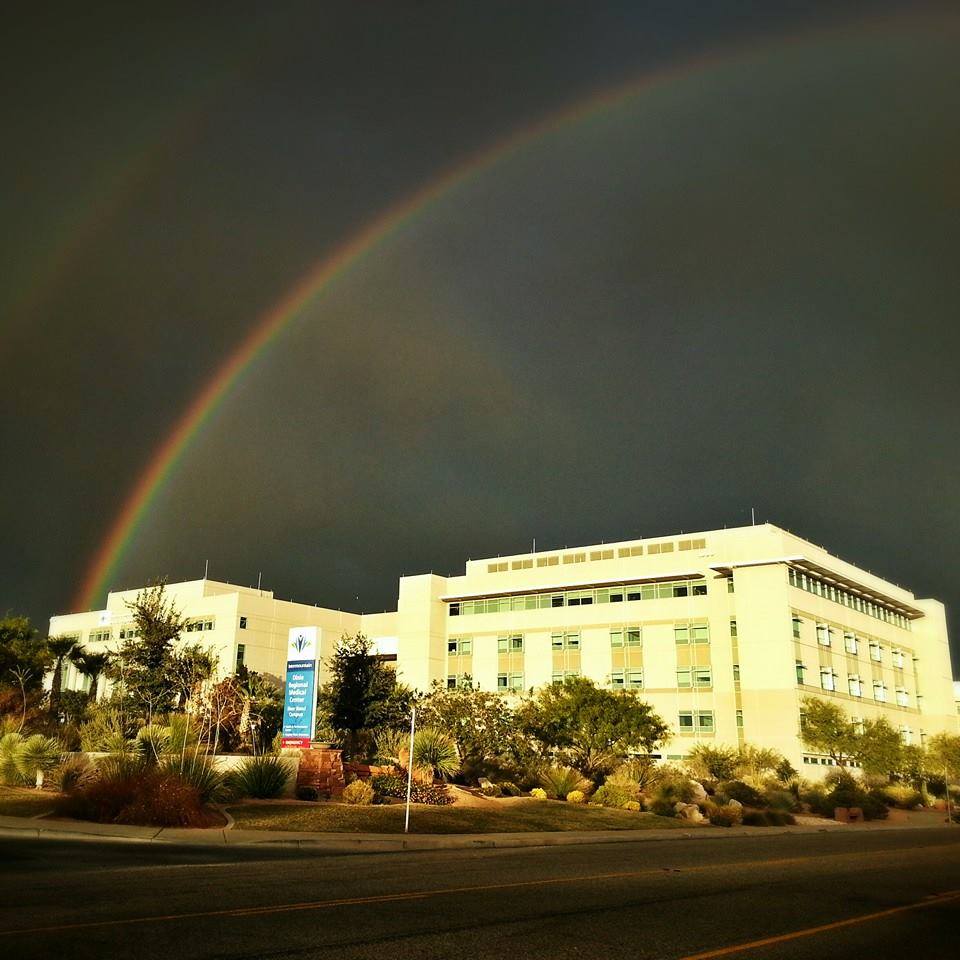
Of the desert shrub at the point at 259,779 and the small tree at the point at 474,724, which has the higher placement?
the small tree at the point at 474,724

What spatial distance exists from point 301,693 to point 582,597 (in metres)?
49.0

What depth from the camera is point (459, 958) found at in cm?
900

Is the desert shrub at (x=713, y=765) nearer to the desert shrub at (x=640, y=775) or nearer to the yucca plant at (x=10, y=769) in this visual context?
the desert shrub at (x=640, y=775)

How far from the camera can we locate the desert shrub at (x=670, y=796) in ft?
125

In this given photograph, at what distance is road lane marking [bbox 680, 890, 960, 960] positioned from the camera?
9.58 metres

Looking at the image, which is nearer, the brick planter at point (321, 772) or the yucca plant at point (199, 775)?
the yucca plant at point (199, 775)

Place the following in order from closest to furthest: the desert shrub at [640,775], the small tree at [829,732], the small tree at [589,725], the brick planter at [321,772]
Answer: the brick planter at [321,772]
the desert shrub at [640,775]
the small tree at [589,725]
the small tree at [829,732]

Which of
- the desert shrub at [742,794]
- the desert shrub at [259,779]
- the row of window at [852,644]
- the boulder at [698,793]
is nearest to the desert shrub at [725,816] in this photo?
the boulder at [698,793]

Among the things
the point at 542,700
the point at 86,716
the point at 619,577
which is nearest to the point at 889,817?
the point at 542,700

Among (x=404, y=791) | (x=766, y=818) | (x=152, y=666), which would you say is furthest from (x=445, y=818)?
(x=152, y=666)

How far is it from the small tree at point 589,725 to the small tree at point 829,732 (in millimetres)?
14492

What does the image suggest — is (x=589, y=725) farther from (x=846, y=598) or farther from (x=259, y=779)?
(x=846, y=598)

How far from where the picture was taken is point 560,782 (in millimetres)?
41375

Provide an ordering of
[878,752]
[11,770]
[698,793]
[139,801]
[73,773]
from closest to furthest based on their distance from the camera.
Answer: [139,801] → [73,773] → [11,770] → [698,793] → [878,752]
